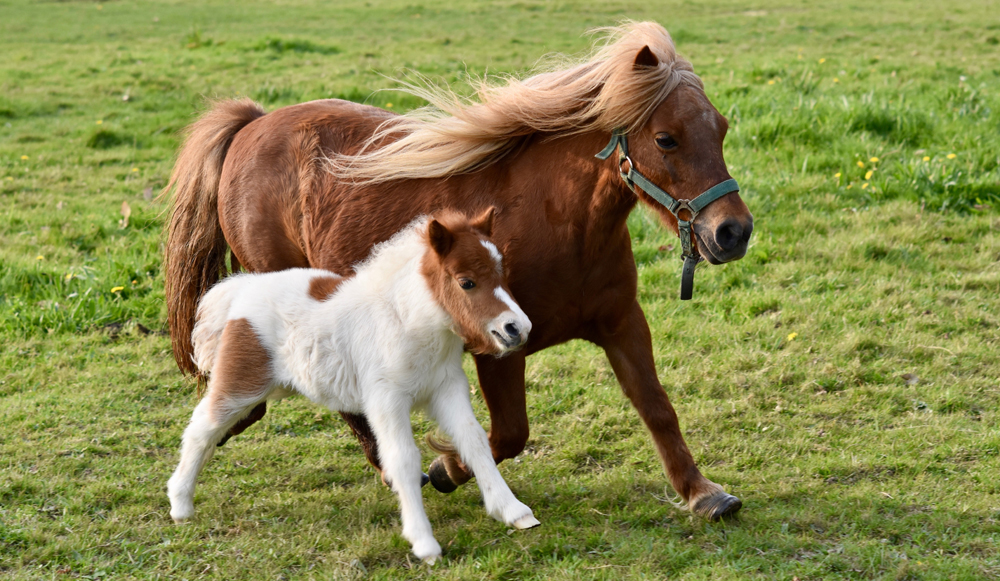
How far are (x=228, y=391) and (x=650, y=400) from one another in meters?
1.67

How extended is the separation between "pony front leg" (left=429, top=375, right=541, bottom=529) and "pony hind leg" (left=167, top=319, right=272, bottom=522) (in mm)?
694

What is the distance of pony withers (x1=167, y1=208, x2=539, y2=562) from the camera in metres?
3.12

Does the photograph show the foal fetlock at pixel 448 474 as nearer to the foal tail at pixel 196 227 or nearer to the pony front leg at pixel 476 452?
the pony front leg at pixel 476 452

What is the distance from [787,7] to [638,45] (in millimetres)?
15936

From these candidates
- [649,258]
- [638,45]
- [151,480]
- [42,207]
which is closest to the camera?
[638,45]

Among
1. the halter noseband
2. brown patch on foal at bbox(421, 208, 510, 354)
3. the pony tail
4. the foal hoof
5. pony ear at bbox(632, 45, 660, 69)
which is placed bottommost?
the pony tail

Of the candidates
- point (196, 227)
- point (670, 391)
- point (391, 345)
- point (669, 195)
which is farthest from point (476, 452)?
point (196, 227)

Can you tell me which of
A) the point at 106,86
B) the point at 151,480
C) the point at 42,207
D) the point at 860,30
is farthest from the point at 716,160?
the point at 860,30

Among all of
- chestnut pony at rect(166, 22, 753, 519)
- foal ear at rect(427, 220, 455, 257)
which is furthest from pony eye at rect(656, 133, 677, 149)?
foal ear at rect(427, 220, 455, 257)

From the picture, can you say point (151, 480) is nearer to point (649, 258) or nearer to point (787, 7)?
point (649, 258)

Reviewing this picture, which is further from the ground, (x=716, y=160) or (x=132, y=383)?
(x=716, y=160)

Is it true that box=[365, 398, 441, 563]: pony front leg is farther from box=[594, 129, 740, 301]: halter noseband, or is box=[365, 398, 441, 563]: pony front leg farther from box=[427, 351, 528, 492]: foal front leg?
box=[594, 129, 740, 301]: halter noseband

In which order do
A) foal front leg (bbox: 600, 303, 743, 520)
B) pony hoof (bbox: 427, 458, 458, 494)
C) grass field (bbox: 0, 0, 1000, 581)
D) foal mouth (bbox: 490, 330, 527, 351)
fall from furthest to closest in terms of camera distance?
pony hoof (bbox: 427, 458, 458, 494)
foal front leg (bbox: 600, 303, 743, 520)
grass field (bbox: 0, 0, 1000, 581)
foal mouth (bbox: 490, 330, 527, 351)

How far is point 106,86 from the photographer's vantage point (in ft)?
37.4
